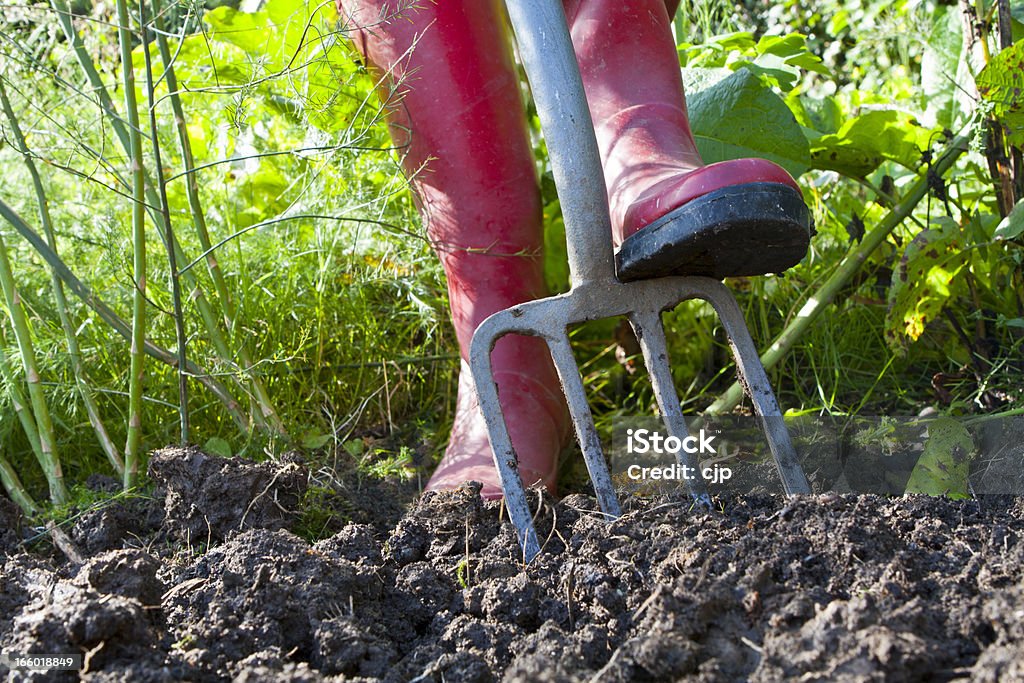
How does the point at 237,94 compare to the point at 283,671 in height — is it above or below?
above

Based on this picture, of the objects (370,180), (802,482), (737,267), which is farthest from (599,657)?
(370,180)

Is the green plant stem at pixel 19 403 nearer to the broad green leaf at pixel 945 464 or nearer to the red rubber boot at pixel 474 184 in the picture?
the red rubber boot at pixel 474 184

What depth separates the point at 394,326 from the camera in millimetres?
1995

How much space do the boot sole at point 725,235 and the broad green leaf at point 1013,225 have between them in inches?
15.0

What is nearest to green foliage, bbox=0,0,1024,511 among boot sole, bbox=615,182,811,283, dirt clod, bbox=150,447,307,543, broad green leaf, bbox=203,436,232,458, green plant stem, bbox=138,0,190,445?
broad green leaf, bbox=203,436,232,458

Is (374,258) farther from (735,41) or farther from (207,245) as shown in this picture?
(735,41)

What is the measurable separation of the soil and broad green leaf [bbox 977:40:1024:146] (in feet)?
2.07

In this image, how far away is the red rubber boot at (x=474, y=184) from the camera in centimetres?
152

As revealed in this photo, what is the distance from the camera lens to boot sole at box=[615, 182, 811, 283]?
3.87 feet

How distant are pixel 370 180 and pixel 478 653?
1247 mm

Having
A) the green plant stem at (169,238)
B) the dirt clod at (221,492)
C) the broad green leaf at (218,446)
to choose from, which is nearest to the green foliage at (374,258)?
the broad green leaf at (218,446)

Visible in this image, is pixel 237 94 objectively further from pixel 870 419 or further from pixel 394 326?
pixel 870 419

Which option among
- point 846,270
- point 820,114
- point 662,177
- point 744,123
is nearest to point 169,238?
point 662,177

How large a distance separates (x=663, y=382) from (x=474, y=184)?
1.63 feet
